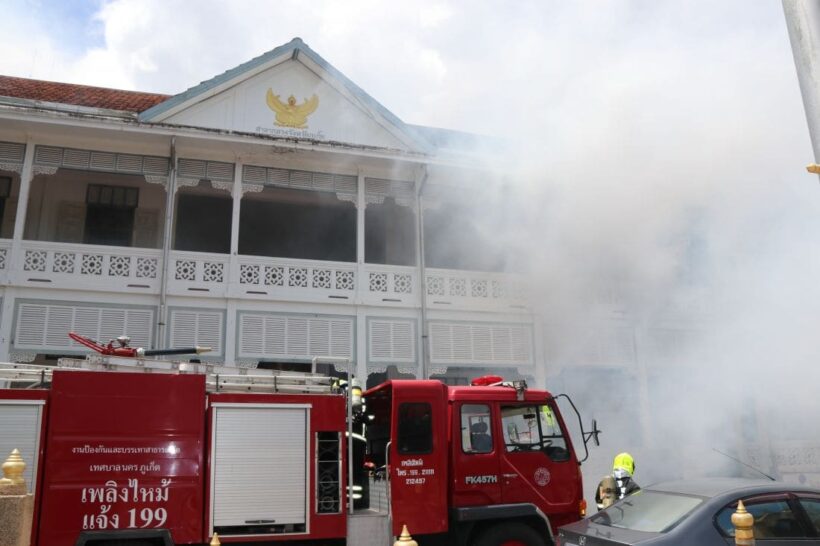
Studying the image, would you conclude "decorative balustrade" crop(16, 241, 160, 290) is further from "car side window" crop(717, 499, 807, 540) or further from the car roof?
"car side window" crop(717, 499, 807, 540)

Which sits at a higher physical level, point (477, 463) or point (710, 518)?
point (477, 463)

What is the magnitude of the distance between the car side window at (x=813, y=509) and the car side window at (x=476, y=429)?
3.01 metres

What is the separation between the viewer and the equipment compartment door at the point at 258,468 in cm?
638

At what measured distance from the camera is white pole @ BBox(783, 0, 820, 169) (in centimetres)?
384

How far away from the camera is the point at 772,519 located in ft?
17.3

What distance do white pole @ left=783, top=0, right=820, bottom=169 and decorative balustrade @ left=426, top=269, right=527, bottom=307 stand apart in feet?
30.9

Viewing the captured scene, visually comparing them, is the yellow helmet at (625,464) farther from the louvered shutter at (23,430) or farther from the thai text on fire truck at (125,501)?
the louvered shutter at (23,430)

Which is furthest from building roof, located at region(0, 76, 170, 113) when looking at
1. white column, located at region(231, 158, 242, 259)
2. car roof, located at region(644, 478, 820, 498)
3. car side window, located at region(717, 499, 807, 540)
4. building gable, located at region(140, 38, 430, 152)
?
car side window, located at region(717, 499, 807, 540)

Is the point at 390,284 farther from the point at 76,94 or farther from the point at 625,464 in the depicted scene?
the point at 76,94

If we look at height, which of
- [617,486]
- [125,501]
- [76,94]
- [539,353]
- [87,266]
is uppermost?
[76,94]

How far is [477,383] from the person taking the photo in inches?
318

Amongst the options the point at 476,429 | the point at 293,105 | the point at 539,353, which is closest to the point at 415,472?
the point at 476,429

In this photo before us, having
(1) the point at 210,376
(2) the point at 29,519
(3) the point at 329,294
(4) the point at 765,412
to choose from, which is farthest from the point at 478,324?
(2) the point at 29,519

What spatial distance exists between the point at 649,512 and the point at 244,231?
453 inches
